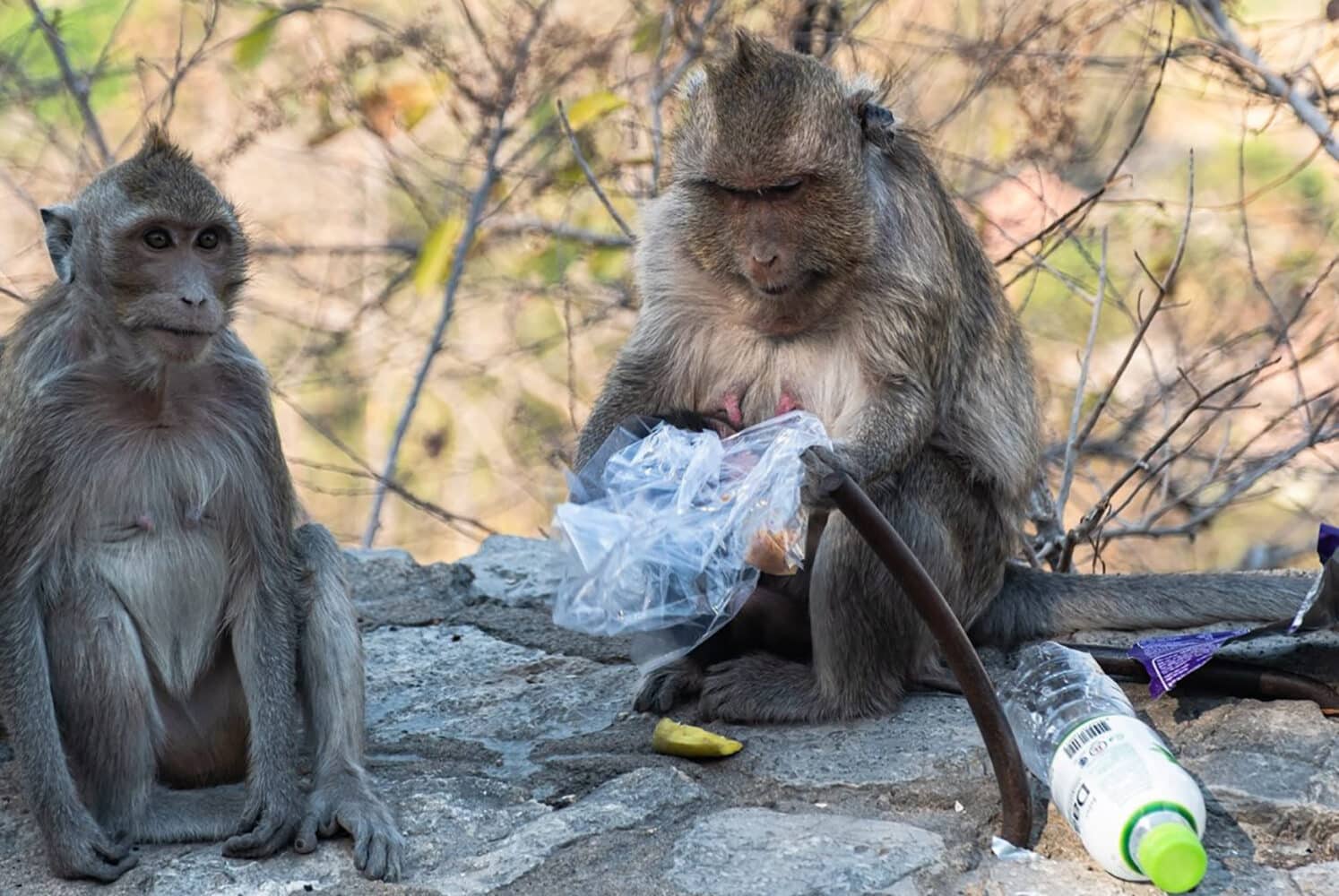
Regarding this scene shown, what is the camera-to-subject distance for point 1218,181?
8.81m

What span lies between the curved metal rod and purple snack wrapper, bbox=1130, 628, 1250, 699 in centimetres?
72

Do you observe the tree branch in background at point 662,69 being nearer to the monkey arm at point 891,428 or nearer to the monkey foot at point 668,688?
the monkey arm at point 891,428

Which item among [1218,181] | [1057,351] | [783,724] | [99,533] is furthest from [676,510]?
[1218,181]

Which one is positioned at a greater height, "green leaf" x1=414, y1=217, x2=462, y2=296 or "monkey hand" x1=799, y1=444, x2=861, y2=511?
"green leaf" x1=414, y1=217, x2=462, y2=296

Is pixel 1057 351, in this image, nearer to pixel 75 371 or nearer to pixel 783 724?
pixel 783 724

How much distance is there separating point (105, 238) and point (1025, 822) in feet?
7.39

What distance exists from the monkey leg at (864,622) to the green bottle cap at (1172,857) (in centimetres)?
126

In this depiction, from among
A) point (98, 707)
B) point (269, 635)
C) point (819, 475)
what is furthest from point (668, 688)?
point (98, 707)

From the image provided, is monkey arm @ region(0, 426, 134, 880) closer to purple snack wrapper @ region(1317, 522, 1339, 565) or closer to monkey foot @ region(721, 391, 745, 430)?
monkey foot @ region(721, 391, 745, 430)

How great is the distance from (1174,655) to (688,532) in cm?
123

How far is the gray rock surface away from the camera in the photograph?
136 inches

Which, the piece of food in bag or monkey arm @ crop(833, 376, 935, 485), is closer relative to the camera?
the piece of food in bag

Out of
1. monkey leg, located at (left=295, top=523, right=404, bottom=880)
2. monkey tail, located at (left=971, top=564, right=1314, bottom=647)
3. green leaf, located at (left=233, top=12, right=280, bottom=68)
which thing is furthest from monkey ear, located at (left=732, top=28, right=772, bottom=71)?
green leaf, located at (left=233, top=12, right=280, bottom=68)

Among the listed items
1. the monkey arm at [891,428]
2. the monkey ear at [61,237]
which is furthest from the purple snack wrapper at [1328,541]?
the monkey ear at [61,237]
